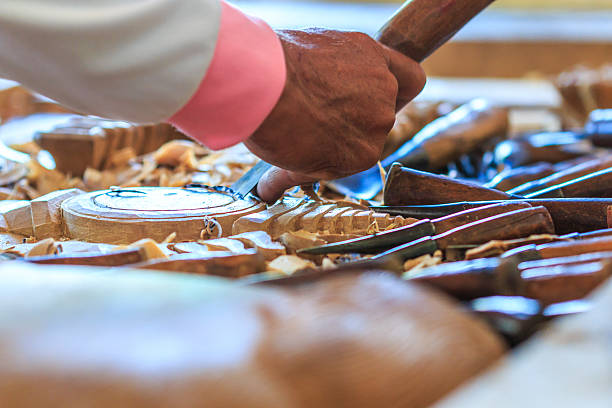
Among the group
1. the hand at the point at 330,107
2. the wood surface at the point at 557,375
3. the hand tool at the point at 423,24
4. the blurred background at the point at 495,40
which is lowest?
the blurred background at the point at 495,40

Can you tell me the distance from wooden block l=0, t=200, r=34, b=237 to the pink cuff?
1.10ft

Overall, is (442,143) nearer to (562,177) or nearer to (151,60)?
(562,177)

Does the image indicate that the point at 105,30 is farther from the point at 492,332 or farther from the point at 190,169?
the point at 190,169

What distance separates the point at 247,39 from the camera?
84 centimetres

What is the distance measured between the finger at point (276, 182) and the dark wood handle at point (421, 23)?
26 cm

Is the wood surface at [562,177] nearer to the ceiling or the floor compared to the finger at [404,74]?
nearer to the floor

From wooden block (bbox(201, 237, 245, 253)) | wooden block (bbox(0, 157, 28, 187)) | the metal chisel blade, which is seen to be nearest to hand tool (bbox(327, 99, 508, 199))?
the metal chisel blade

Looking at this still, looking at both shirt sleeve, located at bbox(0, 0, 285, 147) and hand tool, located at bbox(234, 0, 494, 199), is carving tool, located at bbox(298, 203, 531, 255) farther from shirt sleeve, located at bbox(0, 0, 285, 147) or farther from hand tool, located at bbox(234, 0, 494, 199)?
hand tool, located at bbox(234, 0, 494, 199)

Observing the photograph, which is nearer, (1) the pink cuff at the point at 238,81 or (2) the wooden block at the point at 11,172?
(1) the pink cuff at the point at 238,81

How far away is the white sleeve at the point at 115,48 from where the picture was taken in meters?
0.75

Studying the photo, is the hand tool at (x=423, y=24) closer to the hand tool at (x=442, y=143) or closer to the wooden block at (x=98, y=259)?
the hand tool at (x=442, y=143)

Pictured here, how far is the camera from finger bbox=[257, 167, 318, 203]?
3.47 ft

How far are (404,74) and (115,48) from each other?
0.47 m

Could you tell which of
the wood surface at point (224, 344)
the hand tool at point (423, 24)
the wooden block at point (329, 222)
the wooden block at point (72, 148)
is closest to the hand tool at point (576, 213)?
the wooden block at point (329, 222)
